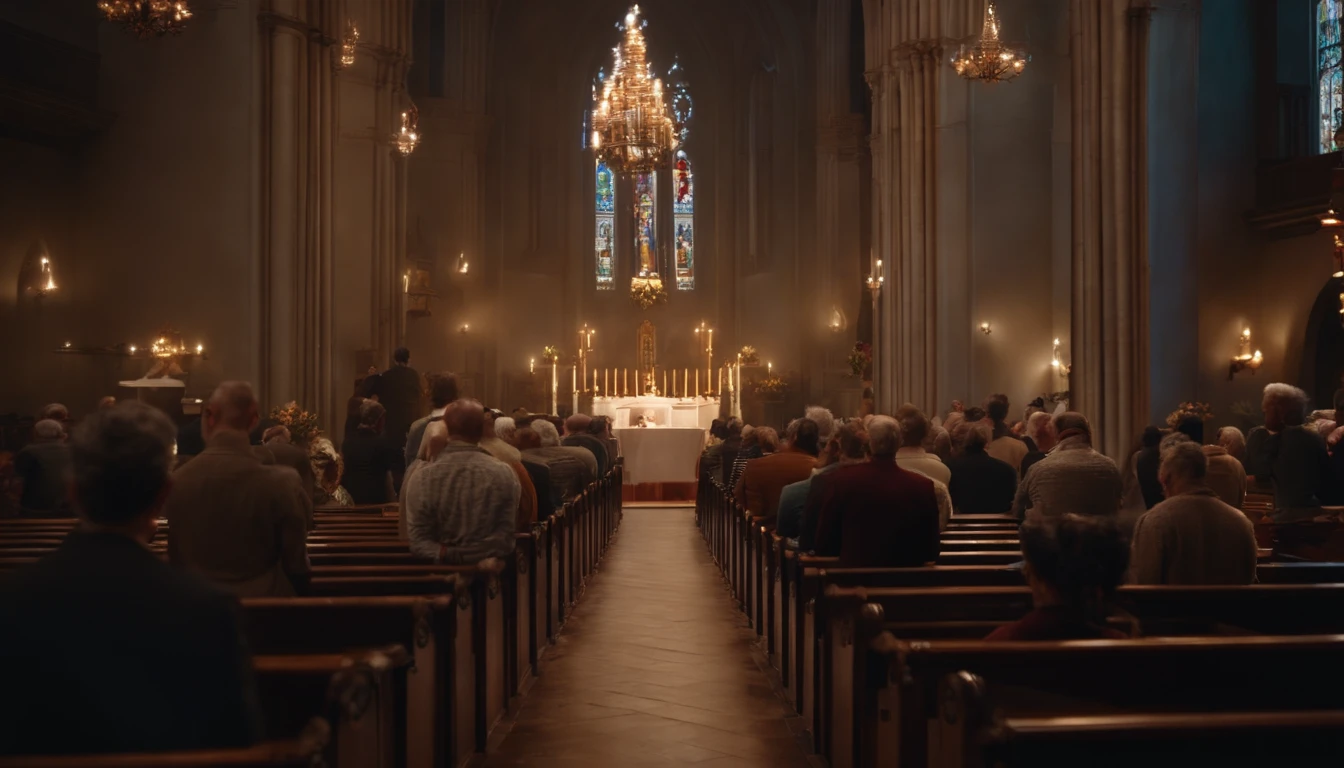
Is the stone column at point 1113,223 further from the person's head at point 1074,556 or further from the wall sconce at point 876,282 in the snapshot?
the person's head at point 1074,556

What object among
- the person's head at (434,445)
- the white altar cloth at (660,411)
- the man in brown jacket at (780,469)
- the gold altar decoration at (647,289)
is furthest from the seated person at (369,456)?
the gold altar decoration at (647,289)

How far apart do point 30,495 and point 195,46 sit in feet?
19.9

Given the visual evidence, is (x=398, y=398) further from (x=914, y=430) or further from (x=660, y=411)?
(x=660, y=411)

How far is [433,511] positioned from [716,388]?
26226mm

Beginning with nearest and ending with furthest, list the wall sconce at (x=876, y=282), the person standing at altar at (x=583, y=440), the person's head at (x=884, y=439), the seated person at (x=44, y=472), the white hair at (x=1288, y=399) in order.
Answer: the person's head at (x=884, y=439) → the white hair at (x=1288, y=399) → the seated person at (x=44, y=472) → the person standing at altar at (x=583, y=440) → the wall sconce at (x=876, y=282)

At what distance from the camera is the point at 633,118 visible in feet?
65.3

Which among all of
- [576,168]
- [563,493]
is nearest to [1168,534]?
[563,493]

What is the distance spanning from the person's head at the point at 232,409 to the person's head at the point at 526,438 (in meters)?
6.05

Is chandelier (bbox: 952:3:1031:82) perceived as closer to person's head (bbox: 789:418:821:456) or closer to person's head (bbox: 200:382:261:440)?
person's head (bbox: 789:418:821:456)

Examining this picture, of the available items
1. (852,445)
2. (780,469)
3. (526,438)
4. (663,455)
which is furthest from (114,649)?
(663,455)

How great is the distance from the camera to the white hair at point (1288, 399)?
25.7 ft

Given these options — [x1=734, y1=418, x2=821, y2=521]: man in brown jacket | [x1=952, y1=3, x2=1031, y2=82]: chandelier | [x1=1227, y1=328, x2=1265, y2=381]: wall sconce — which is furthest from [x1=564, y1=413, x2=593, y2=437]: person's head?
[x1=1227, y1=328, x2=1265, y2=381]: wall sconce

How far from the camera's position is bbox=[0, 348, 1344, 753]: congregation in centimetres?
219

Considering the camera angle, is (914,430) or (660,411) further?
(660,411)
